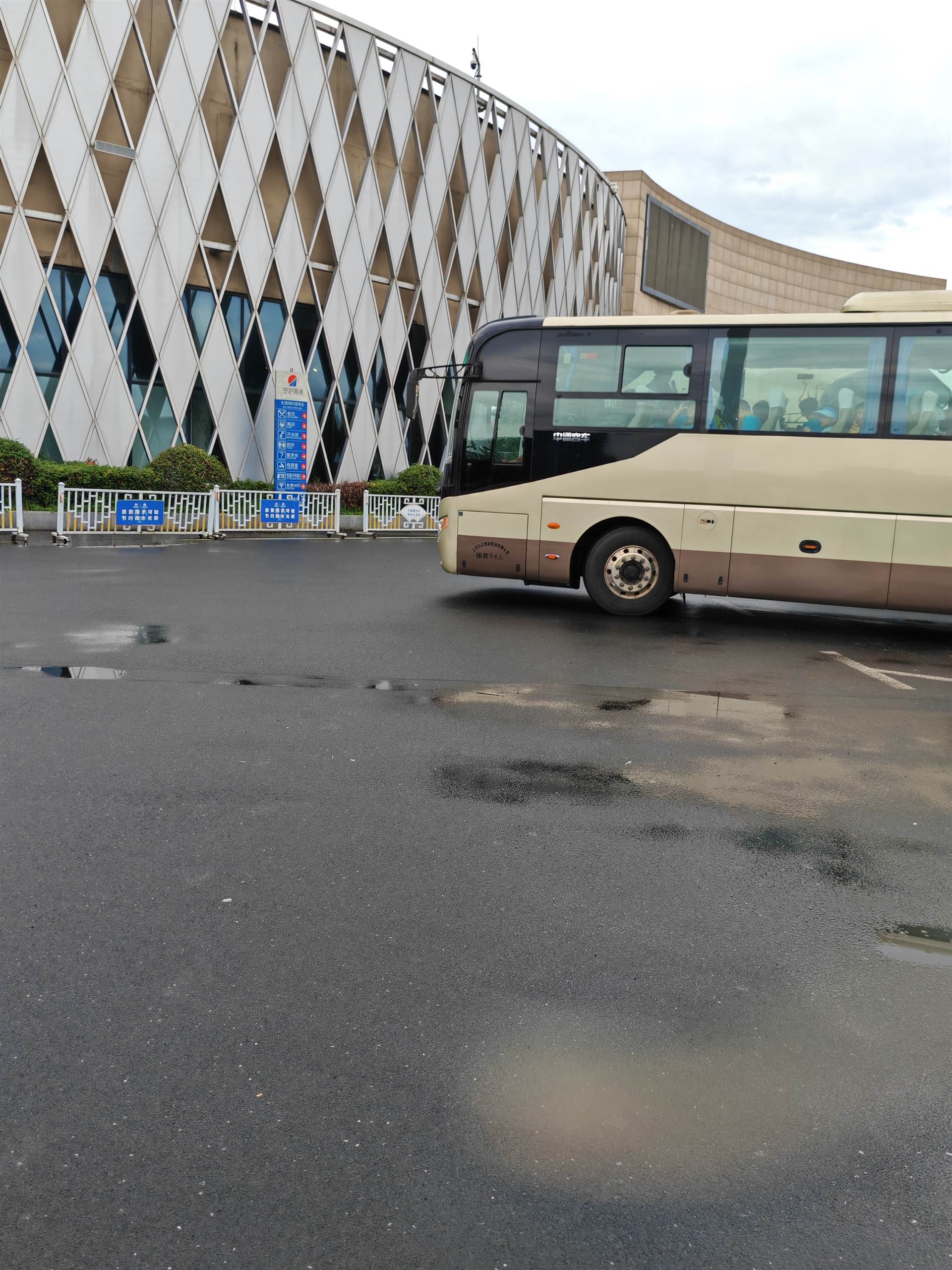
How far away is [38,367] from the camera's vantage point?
25516 mm

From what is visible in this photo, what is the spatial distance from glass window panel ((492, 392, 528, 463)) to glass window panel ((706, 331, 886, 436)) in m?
2.29

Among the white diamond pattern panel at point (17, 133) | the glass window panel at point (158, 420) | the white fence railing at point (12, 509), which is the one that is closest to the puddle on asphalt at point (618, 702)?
the white fence railing at point (12, 509)

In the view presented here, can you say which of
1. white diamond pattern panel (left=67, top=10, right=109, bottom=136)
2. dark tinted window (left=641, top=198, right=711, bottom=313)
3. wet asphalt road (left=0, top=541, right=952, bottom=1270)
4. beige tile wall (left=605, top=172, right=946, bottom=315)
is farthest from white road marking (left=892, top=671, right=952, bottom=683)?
dark tinted window (left=641, top=198, right=711, bottom=313)

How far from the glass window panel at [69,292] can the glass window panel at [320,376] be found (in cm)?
692

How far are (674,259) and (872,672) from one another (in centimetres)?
5473

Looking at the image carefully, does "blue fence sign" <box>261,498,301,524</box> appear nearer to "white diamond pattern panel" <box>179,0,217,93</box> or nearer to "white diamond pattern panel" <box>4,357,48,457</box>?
"white diamond pattern panel" <box>4,357,48,457</box>

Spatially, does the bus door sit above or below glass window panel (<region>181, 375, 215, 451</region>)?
below

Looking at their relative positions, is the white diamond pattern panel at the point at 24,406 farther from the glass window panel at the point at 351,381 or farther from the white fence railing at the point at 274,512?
the glass window panel at the point at 351,381

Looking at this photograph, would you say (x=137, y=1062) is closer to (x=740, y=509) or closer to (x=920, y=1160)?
(x=920, y=1160)

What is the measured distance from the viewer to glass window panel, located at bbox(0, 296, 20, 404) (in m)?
24.9

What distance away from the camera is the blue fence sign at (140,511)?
21312 millimetres

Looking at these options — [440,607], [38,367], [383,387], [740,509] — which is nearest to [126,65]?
[38,367]

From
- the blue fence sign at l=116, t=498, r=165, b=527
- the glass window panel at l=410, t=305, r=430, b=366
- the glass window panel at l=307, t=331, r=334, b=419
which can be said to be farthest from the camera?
the glass window panel at l=410, t=305, r=430, b=366

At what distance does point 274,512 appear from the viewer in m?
24.3
